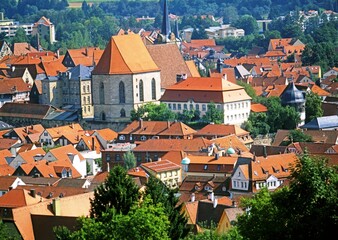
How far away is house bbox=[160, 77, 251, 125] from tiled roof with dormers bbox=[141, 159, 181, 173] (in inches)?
678

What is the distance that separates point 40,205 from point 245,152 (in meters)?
28.2

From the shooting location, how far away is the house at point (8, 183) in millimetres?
65875

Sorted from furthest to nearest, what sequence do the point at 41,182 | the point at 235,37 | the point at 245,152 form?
the point at 235,37
the point at 245,152
the point at 41,182

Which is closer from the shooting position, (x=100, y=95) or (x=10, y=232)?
(x=10, y=232)

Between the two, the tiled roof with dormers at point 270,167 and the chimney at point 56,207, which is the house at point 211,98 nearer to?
the tiled roof with dormers at point 270,167

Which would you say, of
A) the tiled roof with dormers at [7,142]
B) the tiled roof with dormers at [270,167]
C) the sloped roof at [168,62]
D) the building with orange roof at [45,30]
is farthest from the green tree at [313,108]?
the building with orange roof at [45,30]

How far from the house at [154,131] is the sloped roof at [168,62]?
11.3 metres

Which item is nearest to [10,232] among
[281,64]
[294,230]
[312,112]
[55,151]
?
[294,230]

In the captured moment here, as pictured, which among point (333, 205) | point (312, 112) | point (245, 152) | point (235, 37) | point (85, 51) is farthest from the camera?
point (235, 37)

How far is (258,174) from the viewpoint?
67.2 meters

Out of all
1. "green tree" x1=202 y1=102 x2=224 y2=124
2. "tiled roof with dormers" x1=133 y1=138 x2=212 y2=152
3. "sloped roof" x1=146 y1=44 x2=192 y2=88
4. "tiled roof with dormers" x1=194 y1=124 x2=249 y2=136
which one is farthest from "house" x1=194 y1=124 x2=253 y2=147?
"sloped roof" x1=146 y1=44 x2=192 y2=88

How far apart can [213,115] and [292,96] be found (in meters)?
6.11

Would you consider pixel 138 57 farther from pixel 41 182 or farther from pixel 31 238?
pixel 31 238

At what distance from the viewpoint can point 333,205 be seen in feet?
111
